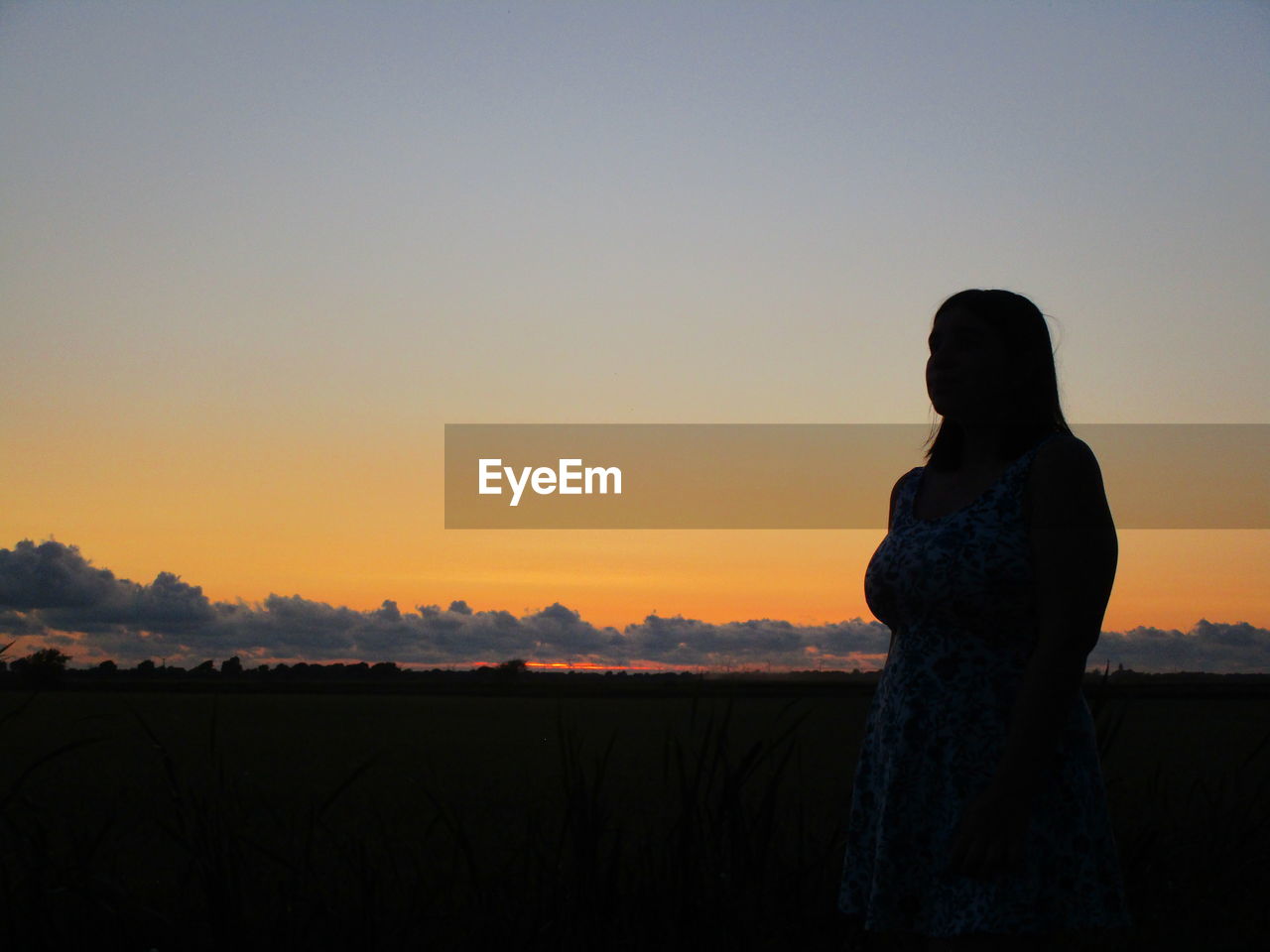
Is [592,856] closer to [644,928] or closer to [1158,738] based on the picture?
[644,928]

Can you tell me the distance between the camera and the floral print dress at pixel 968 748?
2.10 metres

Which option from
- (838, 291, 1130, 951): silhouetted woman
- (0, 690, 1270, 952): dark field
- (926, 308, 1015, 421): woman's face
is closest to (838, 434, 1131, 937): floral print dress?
(838, 291, 1130, 951): silhouetted woman

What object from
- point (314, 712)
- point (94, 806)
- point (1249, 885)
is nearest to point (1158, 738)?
point (1249, 885)

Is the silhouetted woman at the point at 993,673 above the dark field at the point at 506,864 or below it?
above

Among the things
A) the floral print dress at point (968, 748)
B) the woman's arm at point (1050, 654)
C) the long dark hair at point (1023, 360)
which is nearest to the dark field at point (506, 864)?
the floral print dress at point (968, 748)

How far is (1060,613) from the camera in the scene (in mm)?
2016

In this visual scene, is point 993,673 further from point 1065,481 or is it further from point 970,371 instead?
point 970,371

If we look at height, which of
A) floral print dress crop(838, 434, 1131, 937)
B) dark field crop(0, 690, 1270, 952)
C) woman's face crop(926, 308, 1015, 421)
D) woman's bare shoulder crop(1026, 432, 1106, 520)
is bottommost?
dark field crop(0, 690, 1270, 952)

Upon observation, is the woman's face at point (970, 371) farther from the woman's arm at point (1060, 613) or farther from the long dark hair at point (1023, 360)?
the woman's arm at point (1060, 613)

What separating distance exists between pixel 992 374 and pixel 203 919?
3.07 metres

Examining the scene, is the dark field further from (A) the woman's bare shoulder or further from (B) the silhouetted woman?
(A) the woman's bare shoulder

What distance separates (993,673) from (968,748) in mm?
148

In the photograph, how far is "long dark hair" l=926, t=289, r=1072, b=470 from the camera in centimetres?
225

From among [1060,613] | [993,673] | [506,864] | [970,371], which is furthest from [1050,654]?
[506,864]
